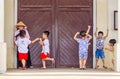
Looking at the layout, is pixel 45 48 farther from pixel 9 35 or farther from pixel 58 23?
pixel 9 35

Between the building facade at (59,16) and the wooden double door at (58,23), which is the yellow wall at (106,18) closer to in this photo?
the building facade at (59,16)

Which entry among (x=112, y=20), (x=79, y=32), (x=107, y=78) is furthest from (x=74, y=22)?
(x=107, y=78)

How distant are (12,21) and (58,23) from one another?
1667 millimetres

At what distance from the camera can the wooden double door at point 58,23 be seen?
14672mm

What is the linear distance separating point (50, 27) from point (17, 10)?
135 centimetres

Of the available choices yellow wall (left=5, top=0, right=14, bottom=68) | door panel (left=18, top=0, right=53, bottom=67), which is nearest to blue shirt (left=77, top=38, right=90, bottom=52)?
door panel (left=18, top=0, right=53, bottom=67)

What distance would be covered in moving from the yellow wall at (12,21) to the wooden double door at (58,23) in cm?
31

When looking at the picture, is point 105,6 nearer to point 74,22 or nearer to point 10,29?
point 74,22

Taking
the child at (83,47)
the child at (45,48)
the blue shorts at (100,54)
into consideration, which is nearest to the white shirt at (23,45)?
the child at (45,48)

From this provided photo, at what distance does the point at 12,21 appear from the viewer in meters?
14.5

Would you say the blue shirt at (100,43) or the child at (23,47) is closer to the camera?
the child at (23,47)

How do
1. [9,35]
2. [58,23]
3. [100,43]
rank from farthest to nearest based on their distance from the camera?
1. [58,23]
2. [9,35]
3. [100,43]

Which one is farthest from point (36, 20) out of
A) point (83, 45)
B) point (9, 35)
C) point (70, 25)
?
point (83, 45)

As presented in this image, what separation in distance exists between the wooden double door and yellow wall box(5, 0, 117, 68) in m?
0.31
